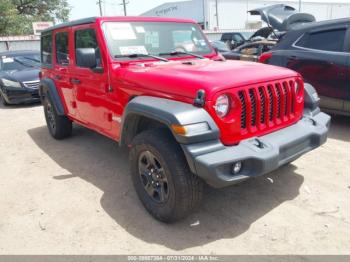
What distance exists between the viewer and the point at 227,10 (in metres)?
56.0

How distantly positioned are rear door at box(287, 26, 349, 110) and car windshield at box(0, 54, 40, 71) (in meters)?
7.37

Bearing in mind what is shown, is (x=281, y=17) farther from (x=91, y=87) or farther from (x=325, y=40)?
(x=91, y=87)

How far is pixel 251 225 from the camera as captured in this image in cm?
309

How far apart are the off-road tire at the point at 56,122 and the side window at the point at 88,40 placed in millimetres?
1483

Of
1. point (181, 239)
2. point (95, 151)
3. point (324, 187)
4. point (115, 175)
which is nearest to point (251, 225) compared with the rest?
Result: point (181, 239)

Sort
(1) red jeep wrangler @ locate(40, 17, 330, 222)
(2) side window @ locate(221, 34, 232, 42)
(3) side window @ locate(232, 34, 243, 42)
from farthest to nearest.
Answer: (2) side window @ locate(221, 34, 232, 42) < (3) side window @ locate(232, 34, 243, 42) < (1) red jeep wrangler @ locate(40, 17, 330, 222)

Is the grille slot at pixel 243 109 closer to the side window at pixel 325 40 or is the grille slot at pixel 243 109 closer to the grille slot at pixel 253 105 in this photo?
the grille slot at pixel 253 105

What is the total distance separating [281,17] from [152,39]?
4.01 meters

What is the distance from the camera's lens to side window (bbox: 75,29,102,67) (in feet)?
12.8

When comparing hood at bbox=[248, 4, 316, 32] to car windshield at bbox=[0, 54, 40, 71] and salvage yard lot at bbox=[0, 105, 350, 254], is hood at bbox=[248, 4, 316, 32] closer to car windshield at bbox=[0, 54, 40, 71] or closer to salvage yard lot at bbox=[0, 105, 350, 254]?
salvage yard lot at bbox=[0, 105, 350, 254]

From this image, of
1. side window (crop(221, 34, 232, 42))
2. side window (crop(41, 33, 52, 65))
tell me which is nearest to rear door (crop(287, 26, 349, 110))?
side window (crop(41, 33, 52, 65))

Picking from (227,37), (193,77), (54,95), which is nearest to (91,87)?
(54,95)

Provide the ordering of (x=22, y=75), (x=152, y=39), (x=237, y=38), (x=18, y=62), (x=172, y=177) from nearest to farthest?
1. (x=172, y=177)
2. (x=152, y=39)
3. (x=22, y=75)
4. (x=18, y=62)
5. (x=237, y=38)

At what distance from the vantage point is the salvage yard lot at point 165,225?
2891 mm
